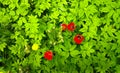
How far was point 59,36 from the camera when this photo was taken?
3941mm

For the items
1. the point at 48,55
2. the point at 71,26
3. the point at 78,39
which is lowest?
the point at 48,55

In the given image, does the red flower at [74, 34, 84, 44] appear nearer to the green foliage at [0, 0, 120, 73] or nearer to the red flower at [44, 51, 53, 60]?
the green foliage at [0, 0, 120, 73]

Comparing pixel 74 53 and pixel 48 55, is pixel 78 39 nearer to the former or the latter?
pixel 74 53

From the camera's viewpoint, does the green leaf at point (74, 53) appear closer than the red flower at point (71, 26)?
Yes

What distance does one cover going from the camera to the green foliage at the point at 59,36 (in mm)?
3742

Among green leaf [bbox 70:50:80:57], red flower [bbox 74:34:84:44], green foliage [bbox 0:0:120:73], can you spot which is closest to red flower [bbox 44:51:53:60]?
green foliage [bbox 0:0:120:73]

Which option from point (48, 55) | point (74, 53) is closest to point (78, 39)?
point (74, 53)

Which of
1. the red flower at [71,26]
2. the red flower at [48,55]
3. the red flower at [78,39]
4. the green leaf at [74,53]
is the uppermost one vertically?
the red flower at [71,26]

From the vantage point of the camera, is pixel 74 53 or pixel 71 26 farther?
pixel 71 26

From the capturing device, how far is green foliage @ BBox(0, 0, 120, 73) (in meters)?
3.74

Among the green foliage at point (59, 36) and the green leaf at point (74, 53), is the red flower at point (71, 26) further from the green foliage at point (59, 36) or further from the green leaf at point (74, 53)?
the green leaf at point (74, 53)

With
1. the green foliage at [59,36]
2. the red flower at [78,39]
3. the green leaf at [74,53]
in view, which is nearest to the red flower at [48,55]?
the green foliage at [59,36]

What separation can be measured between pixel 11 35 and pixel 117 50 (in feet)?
5.06

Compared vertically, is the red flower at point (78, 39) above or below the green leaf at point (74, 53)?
above
